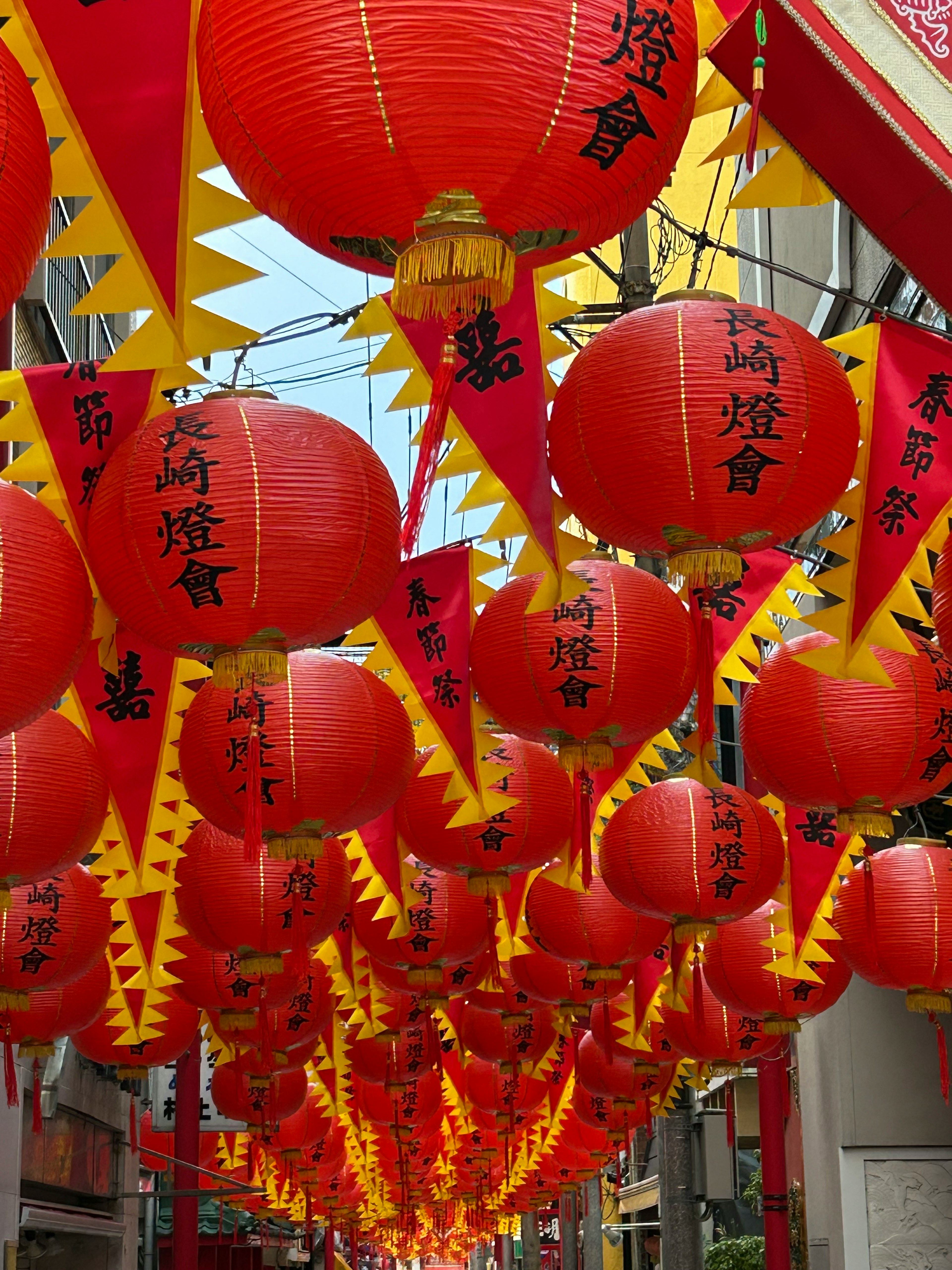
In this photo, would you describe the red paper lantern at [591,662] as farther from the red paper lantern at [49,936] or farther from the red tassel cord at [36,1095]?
the red tassel cord at [36,1095]

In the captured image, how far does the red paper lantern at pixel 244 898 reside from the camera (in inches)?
309

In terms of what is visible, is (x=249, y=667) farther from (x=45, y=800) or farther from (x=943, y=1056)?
(x=943, y=1056)

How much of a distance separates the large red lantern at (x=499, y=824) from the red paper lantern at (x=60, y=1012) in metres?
2.09

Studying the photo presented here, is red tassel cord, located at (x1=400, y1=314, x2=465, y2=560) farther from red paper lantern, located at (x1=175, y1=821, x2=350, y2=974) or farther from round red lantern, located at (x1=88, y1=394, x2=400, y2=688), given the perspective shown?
red paper lantern, located at (x1=175, y1=821, x2=350, y2=974)

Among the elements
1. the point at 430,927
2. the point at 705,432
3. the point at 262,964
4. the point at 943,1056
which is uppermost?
the point at 705,432

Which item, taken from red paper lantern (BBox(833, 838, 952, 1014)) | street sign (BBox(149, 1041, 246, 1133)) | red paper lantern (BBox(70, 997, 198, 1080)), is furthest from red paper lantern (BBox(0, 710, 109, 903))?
street sign (BBox(149, 1041, 246, 1133))

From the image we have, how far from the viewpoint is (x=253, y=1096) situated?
559 inches

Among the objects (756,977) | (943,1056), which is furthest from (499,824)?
(943,1056)

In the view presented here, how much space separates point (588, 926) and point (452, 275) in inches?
252

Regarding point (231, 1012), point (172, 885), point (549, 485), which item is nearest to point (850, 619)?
point (549, 485)

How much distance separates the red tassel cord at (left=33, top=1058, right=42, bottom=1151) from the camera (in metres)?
10.6

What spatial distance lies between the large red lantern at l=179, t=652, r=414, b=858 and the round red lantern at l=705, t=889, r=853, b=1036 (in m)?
3.46

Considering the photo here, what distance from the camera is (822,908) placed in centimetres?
859

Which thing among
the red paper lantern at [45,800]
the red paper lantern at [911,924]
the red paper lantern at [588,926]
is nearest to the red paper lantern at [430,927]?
the red paper lantern at [588,926]
